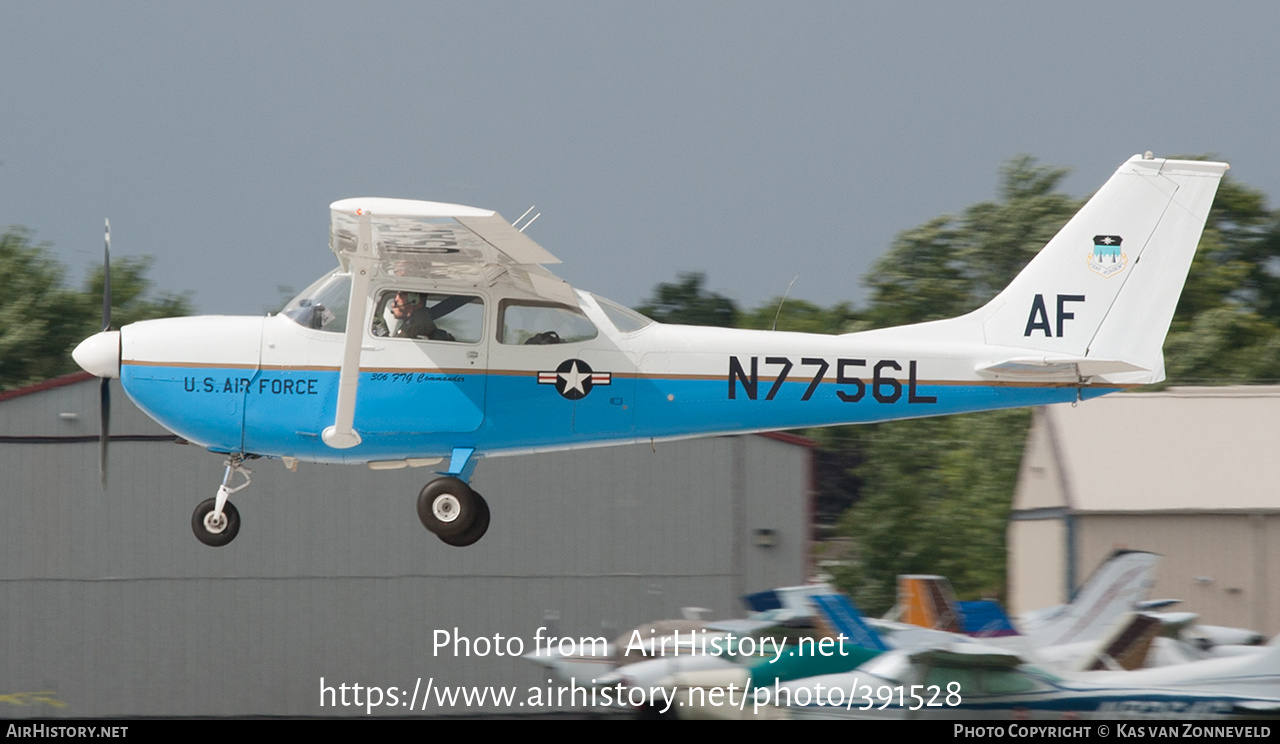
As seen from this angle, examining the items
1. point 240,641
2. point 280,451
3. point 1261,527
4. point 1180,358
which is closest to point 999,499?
point 1180,358

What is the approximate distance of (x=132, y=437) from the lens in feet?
62.6

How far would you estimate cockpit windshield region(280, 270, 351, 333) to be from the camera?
414 inches

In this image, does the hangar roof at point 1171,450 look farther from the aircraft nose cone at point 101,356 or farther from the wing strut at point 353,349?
the aircraft nose cone at point 101,356

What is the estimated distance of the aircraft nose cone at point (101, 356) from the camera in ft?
34.3

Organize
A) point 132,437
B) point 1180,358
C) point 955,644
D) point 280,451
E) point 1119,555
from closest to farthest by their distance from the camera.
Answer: point 280,451
point 955,644
point 1119,555
point 132,437
point 1180,358

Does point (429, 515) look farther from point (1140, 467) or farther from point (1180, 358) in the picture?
point (1180, 358)

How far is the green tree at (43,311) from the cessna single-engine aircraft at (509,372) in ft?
52.8

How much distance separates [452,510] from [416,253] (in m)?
2.11

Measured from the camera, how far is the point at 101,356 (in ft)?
34.3

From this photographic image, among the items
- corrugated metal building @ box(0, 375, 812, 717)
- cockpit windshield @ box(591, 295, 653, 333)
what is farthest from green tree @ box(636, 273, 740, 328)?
cockpit windshield @ box(591, 295, 653, 333)

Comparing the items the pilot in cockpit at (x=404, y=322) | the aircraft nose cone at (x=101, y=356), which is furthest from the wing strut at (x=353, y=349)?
the aircraft nose cone at (x=101, y=356)

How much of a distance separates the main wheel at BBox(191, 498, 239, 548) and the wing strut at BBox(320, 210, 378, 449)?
1.34 metres

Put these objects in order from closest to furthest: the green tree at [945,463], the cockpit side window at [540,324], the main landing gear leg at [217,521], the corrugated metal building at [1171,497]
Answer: the cockpit side window at [540,324], the main landing gear leg at [217,521], the corrugated metal building at [1171,497], the green tree at [945,463]

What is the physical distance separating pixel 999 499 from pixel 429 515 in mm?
15067
